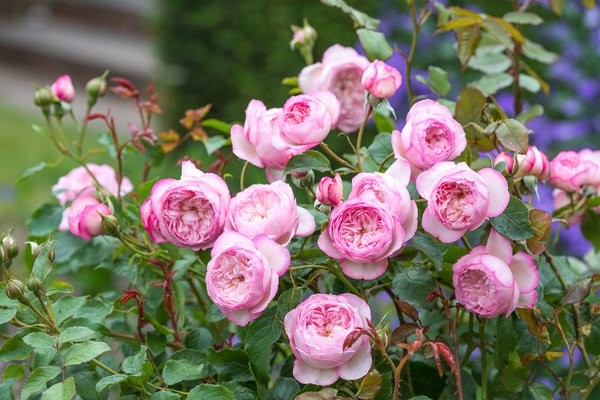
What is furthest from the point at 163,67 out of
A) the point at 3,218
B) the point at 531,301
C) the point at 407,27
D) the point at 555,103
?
the point at 531,301

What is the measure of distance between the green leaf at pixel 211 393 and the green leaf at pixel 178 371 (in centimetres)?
2

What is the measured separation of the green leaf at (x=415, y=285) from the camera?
0.78m

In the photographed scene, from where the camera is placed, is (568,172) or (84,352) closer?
(84,352)

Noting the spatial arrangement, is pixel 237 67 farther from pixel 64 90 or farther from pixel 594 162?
pixel 594 162

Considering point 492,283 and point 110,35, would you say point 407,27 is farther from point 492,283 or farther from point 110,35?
point 110,35

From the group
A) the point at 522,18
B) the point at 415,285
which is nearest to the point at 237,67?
the point at 522,18

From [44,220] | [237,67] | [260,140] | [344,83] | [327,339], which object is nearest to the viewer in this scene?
[327,339]

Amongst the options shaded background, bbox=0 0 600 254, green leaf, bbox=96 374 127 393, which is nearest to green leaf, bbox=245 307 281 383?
green leaf, bbox=96 374 127 393

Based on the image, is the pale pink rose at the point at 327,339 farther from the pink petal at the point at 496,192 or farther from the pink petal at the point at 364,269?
the pink petal at the point at 496,192

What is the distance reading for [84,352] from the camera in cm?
74

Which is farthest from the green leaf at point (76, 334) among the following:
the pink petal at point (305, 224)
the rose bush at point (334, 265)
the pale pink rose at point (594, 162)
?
the pale pink rose at point (594, 162)

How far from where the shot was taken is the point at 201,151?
323 centimetres

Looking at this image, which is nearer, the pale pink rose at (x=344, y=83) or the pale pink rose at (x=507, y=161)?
the pale pink rose at (x=507, y=161)

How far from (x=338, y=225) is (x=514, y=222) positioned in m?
0.16
